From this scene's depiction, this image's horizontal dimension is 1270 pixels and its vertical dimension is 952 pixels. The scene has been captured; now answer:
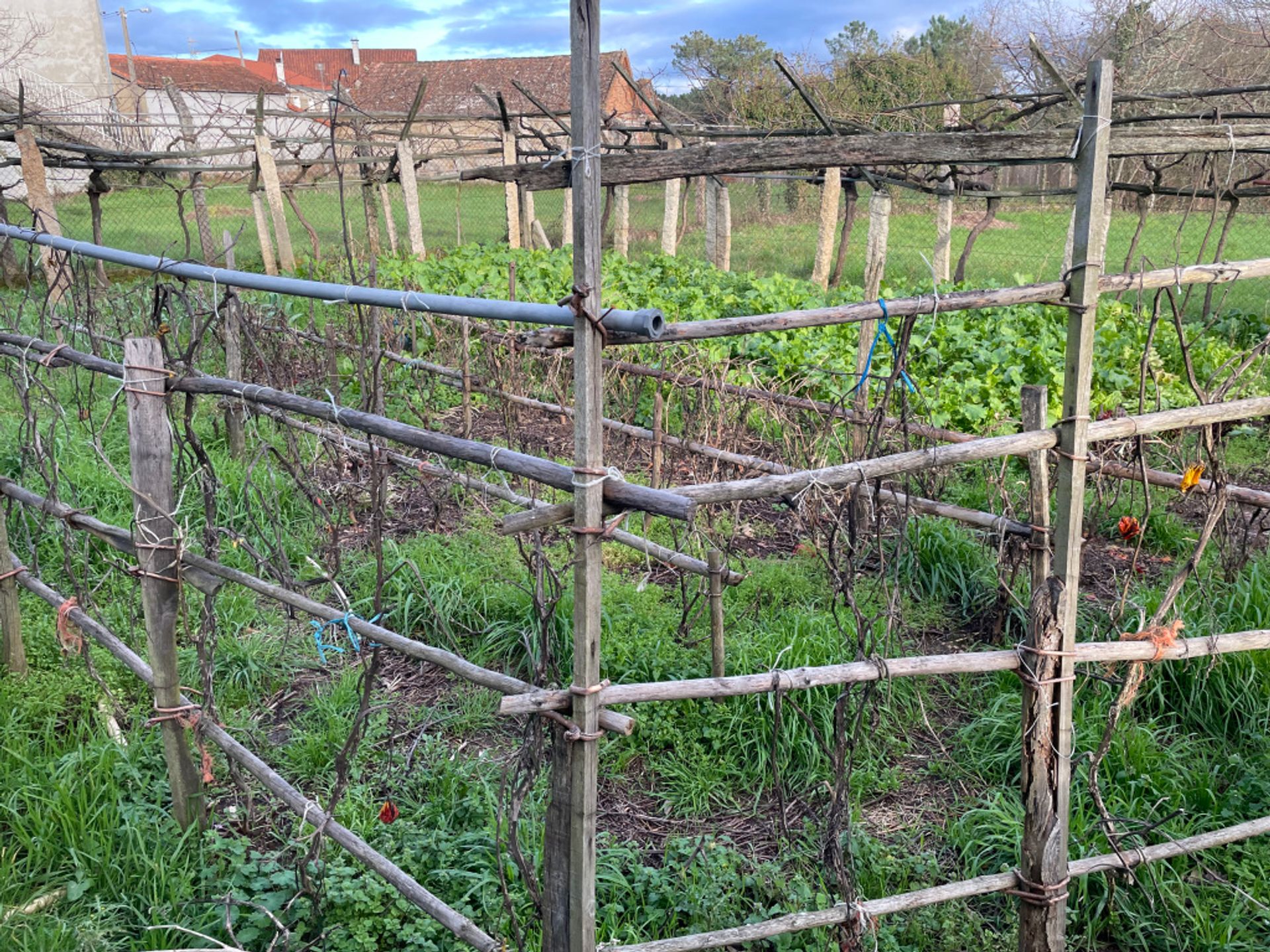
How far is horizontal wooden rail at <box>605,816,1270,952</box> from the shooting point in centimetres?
220

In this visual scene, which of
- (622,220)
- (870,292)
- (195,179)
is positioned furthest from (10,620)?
(622,220)

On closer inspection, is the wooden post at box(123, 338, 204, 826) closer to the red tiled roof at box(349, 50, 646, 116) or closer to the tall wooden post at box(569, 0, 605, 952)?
the tall wooden post at box(569, 0, 605, 952)

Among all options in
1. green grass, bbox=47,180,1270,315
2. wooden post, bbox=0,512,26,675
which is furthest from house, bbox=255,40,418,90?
wooden post, bbox=0,512,26,675

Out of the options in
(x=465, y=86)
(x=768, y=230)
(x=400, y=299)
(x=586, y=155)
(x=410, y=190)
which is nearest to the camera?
(x=586, y=155)

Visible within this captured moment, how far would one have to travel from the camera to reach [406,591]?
4.22m

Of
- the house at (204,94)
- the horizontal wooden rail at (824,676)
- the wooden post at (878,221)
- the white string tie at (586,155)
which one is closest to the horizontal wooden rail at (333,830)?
the horizontal wooden rail at (824,676)

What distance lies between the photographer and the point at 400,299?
215 centimetres

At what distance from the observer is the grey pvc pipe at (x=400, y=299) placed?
5.57ft

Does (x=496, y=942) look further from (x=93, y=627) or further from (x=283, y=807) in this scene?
(x=93, y=627)

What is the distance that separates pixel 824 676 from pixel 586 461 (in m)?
0.81

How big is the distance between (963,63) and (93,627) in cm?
2673

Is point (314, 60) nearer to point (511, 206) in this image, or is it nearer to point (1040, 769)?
point (511, 206)

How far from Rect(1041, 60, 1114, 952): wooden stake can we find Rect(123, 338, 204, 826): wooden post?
2.16 meters

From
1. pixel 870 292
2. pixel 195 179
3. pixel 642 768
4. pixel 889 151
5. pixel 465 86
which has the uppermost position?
pixel 465 86
